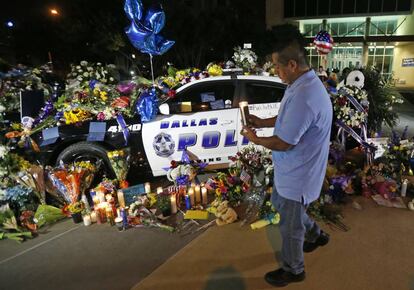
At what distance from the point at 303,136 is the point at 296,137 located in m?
0.11

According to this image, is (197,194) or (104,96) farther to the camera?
(104,96)

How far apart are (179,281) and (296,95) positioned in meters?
1.90

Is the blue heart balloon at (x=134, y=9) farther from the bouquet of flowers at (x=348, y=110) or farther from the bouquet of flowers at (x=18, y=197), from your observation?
the bouquet of flowers at (x=348, y=110)

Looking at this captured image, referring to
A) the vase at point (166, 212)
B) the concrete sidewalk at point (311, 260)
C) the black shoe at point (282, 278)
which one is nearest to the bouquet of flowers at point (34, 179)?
the vase at point (166, 212)

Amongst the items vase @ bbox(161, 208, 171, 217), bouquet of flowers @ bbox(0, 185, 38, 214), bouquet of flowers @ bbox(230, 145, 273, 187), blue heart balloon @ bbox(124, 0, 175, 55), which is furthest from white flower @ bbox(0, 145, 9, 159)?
bouquet of flowers @ bbox(230, 145, 273, 187)

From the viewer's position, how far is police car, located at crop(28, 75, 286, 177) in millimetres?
4703

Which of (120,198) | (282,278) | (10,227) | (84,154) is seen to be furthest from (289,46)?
(10,227)

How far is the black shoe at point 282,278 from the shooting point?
2.67 meters

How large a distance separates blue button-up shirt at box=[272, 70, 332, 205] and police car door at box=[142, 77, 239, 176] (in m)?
2.34

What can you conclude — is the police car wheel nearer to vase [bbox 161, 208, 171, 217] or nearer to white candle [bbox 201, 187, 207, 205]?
vase [bbox 161, 208, 171, 217]

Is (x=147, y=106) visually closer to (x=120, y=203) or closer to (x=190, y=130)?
(x=190, y=130)

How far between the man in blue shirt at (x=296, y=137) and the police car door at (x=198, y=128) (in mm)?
2223

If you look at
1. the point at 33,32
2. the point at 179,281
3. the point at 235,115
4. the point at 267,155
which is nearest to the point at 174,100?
the point at 235,115

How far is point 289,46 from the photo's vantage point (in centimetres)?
225
